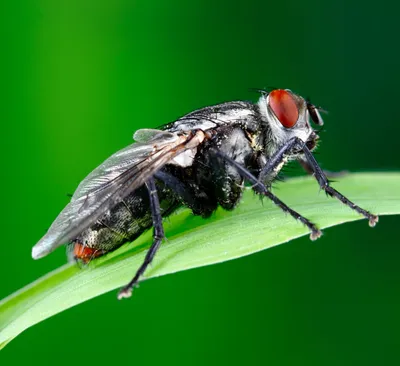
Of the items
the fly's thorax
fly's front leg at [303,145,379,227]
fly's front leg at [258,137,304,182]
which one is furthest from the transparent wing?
fly's front leg at [303,145,379,227]

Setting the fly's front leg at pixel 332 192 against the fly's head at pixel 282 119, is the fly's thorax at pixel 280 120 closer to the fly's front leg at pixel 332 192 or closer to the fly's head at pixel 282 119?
the fly's head at pixel 282 119

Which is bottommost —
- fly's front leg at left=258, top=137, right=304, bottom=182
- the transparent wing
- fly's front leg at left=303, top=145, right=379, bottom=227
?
fly's front leg at left=303, top=145, right=379, bottom=227

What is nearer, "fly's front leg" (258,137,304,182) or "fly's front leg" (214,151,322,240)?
"fly's front leg" (214,151,322,240)

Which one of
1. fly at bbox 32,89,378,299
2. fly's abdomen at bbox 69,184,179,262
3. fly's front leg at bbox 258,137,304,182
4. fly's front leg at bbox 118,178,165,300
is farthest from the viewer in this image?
fly's front leg at bbox 258,137,304,182

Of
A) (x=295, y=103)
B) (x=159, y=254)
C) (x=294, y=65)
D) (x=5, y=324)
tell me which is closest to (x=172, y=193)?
(x=159, y=254)

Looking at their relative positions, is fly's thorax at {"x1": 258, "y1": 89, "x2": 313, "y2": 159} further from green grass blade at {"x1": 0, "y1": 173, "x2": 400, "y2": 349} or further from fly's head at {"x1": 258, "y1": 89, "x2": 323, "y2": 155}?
green grass blade at {"x1": 0, "y1": 173, "x2": 400, "y2": 349}

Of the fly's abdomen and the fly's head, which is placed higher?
the fly's head

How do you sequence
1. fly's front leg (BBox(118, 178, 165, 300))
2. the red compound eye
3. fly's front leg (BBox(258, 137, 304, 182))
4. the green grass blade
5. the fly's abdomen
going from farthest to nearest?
the red compound eye < fly's front leg (BBox(258, 137, 304, 182)) < the fly's abdomen < fly's front leg (BBox(118, 178, 165, 300)) < the green grass blade

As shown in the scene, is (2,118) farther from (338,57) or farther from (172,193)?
(338,57)

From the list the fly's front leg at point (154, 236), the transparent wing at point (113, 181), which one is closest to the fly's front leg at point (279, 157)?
the transparent wing at point (113, 181)
